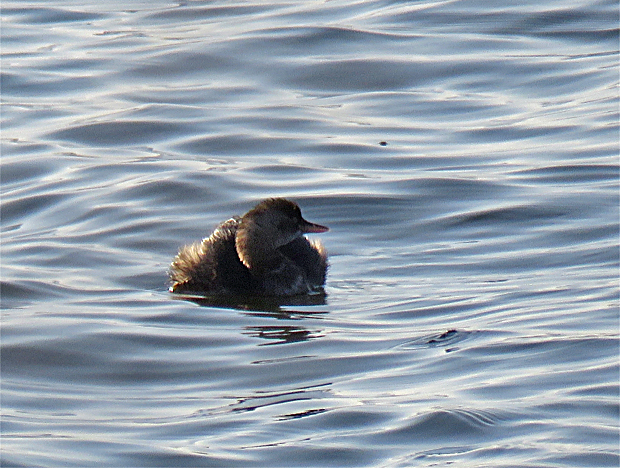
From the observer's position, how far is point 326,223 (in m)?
10.2

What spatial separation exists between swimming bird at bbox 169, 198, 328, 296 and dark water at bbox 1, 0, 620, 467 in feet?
0.58

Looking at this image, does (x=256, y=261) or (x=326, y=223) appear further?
(x=326, y=223)

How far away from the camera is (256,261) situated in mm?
8750

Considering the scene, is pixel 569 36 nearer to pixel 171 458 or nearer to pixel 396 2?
pixel 396 2

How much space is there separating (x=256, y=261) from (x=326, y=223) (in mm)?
1569

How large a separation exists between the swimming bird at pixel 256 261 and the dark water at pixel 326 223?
178 mm

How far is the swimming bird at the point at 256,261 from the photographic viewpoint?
8633mm

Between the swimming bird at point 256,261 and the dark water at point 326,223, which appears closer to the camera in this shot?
the dark water at point 326,223

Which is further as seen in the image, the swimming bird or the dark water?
the swimming bird

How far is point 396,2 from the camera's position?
18391 millimetres

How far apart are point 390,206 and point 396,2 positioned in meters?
8.37

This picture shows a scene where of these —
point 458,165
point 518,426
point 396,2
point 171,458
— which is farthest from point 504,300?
point 396,2

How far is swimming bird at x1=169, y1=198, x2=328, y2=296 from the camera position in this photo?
8.63m

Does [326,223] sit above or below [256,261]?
below
